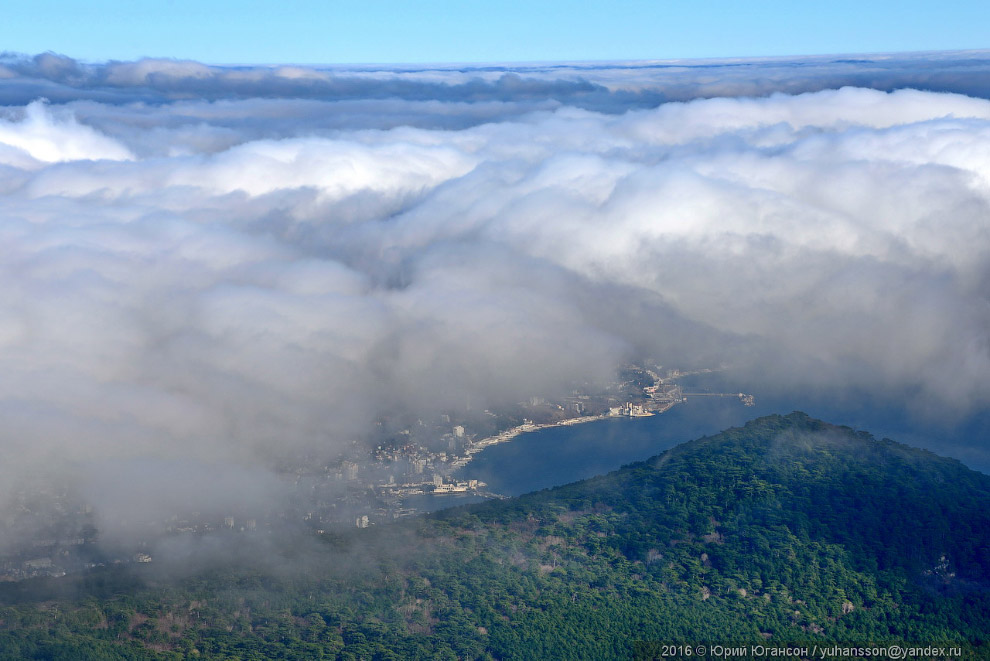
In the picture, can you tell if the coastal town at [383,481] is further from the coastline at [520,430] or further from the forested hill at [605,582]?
the forested hill at [605,582]

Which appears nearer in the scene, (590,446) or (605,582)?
(605,582)

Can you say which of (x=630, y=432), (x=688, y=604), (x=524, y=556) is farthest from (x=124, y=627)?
(x=630, y=432)

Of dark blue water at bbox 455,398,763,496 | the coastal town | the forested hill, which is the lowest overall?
dark blue water at bbox 455,398,763,496

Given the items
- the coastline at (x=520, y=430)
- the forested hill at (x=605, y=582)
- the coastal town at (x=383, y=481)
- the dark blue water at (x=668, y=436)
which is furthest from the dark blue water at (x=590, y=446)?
the forested hill at (x=605, y=582)

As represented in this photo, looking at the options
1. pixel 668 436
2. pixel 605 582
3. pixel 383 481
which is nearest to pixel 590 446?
pixel 668 436

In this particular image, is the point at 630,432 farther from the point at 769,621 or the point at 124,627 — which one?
the point at 124,627

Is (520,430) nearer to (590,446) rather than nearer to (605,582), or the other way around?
(590,446)

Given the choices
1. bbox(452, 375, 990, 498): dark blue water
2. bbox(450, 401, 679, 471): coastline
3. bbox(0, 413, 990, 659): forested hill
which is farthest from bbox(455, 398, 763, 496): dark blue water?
bbox(0, 413, 990, 659): forested hill

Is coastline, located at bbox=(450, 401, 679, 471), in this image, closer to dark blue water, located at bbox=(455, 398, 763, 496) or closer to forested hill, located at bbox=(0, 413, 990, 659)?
dark blue water, located at bbox=(455, 398, 763, 496)
